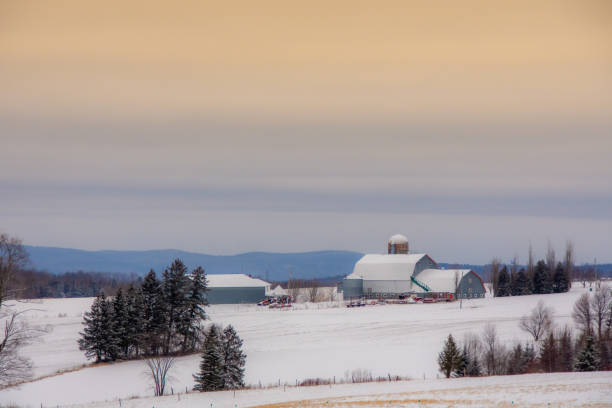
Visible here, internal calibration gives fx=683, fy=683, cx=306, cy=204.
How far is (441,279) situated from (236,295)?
33.9m

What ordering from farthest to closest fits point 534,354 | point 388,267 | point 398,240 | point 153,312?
point 398,240 → point 388,267 → point 153,312 → point 534,354

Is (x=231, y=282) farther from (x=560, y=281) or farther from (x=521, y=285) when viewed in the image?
(x=560, y=281)

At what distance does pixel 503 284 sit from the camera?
348 feet

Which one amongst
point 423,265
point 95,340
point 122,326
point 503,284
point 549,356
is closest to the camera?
point 549,356

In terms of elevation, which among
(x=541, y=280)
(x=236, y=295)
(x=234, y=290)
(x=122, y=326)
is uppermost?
(x=541, y=280)

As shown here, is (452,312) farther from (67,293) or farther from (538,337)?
(67,293)

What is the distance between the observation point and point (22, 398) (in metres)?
46.3

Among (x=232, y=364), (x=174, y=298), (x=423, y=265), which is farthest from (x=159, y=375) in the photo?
(x=423, y=265)

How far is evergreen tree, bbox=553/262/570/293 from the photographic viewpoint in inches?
Answer: 4075

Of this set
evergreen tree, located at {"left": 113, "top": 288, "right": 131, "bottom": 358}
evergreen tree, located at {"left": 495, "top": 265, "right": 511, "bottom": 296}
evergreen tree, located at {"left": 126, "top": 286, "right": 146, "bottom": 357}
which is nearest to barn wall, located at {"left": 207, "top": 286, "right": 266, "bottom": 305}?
evergreen tree, located at {"left": 495, "top": 265, "right": 511, "bottom": 296}

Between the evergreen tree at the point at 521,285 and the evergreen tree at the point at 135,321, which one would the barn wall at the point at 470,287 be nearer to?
the evergreen tree at the point at 521,285

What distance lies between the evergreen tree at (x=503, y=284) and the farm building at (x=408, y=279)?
6.30 m

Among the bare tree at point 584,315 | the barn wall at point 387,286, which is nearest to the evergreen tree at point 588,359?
the bare tree at point 584,315

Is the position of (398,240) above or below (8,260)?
above
